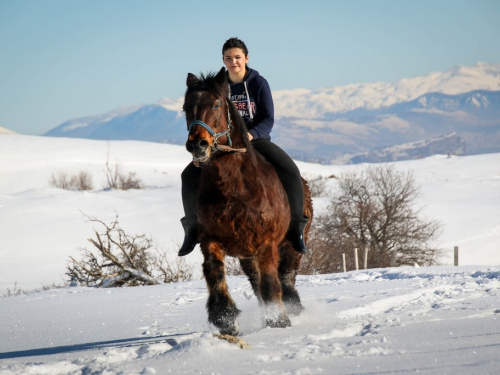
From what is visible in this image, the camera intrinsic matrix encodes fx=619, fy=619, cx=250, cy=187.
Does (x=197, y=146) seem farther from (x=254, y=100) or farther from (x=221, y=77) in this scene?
(x=254, y=100)

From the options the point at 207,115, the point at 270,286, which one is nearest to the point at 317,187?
the point at 270,286

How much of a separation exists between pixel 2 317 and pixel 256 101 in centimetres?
544

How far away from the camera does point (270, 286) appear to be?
6543mm

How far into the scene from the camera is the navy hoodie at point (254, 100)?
7223 mm

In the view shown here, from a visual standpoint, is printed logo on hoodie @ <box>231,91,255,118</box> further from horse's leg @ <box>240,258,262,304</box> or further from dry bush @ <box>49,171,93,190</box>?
dry bush @ <box>49,171,93,190</box>

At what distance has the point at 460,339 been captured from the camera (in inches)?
195

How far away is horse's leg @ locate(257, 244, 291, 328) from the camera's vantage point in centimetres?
645

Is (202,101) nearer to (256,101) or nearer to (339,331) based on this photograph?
(256,101)

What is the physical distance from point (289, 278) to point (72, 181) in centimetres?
7508

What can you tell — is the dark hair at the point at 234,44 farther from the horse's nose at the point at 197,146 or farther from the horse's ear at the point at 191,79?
the horse's nose at the point at 197,146

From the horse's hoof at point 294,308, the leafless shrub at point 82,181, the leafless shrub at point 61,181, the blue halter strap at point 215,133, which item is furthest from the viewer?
the leafless shrub at point 61,181

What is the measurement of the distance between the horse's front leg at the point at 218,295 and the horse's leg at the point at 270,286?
0.47 m

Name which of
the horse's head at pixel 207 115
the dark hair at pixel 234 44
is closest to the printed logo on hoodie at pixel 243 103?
the dark hair at pixel 234 44

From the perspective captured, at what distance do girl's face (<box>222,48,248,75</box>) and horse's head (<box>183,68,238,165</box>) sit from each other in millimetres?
931
